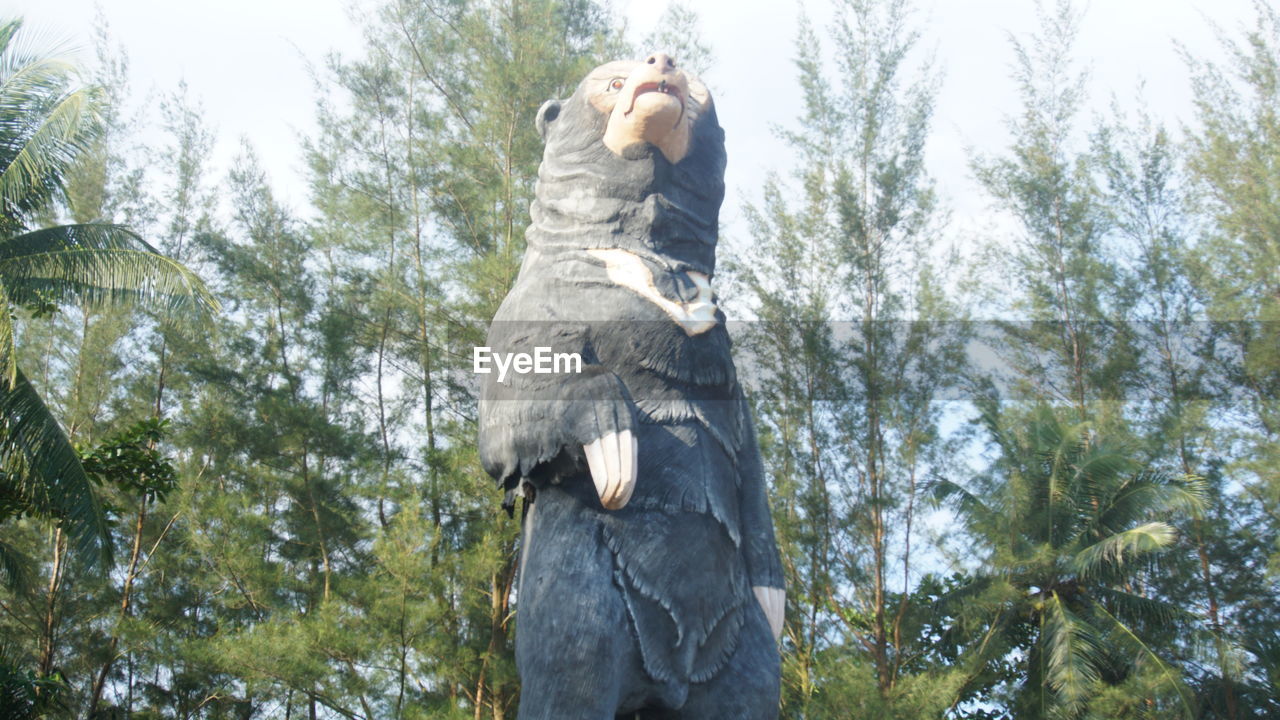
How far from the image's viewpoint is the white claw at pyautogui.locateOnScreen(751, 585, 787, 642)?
3.06 m

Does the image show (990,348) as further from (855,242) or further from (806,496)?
(806,496)

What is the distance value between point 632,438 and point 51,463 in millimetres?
3734

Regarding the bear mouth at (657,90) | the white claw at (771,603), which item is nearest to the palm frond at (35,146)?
the bear mouth at (657,90)

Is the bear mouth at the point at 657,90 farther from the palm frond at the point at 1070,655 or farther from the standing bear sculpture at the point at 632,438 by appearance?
the palm frond at the point at 1070,655

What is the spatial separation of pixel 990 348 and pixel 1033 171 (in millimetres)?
1792

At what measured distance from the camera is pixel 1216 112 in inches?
426

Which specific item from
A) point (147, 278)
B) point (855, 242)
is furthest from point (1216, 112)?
point (147, 278)

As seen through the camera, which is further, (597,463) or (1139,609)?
(1139,609)

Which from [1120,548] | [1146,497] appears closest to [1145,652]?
[1120,548]

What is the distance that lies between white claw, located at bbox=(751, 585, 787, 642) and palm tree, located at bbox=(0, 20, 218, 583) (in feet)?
11.5

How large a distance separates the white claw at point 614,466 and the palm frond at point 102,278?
3.86m

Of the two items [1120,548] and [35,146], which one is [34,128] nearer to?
[35,146]

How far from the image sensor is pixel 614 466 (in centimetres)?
271

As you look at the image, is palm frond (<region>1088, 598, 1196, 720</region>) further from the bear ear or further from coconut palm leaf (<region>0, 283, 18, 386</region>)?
coconut palm leaf (<region>0, 283, 18, 386</region>)
